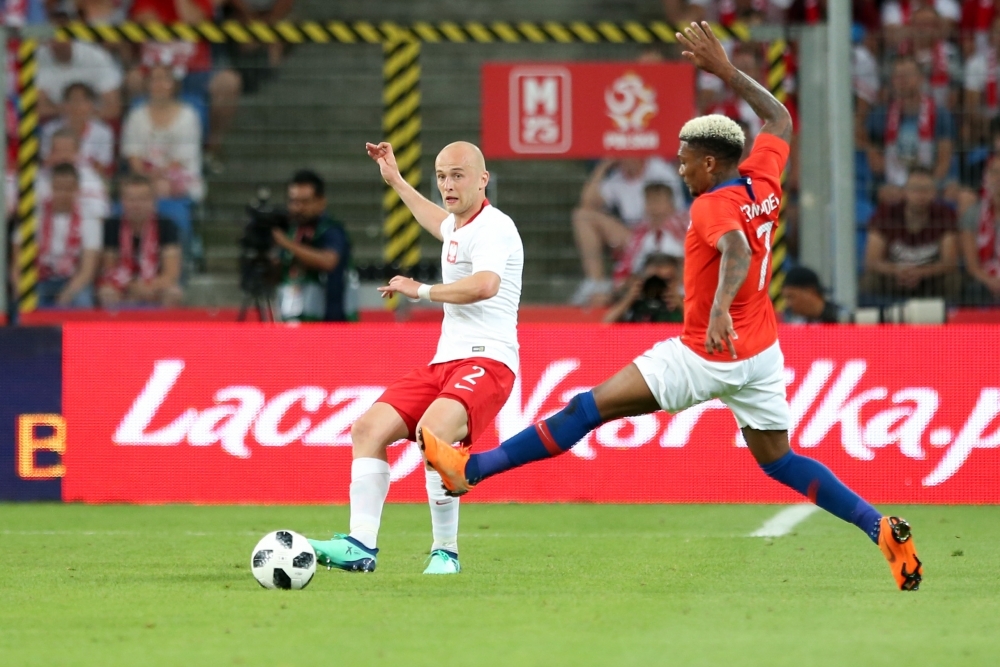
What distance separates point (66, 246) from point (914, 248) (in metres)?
6.52

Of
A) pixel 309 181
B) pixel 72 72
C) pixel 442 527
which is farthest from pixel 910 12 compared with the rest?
pixel 442 527

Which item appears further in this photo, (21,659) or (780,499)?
(780,499)

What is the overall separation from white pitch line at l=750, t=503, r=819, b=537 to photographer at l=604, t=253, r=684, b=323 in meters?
1.86

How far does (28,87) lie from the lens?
13750 mm

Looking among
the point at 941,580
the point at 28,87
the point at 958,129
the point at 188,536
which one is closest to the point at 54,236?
the point at 28,87

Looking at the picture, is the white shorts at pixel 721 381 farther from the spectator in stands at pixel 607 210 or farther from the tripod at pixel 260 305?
the tripod at pixel 260 305

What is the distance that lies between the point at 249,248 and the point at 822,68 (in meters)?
4.54

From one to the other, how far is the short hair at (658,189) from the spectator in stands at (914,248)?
5.09 ft

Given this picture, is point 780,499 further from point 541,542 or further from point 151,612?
point 151,612

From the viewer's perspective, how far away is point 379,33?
13.4 m

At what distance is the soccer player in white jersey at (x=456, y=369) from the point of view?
7.84 metres

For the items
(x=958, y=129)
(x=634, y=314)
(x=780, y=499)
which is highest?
(x=958, y=129)

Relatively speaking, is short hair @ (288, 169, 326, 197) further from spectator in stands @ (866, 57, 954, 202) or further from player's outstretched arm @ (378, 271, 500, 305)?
player's outstretched arm @ (378, 271, 500, 305)

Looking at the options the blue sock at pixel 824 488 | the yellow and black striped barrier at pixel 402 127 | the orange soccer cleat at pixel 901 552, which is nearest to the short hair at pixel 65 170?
the yellow and black striped barrier at pixel 402 127
